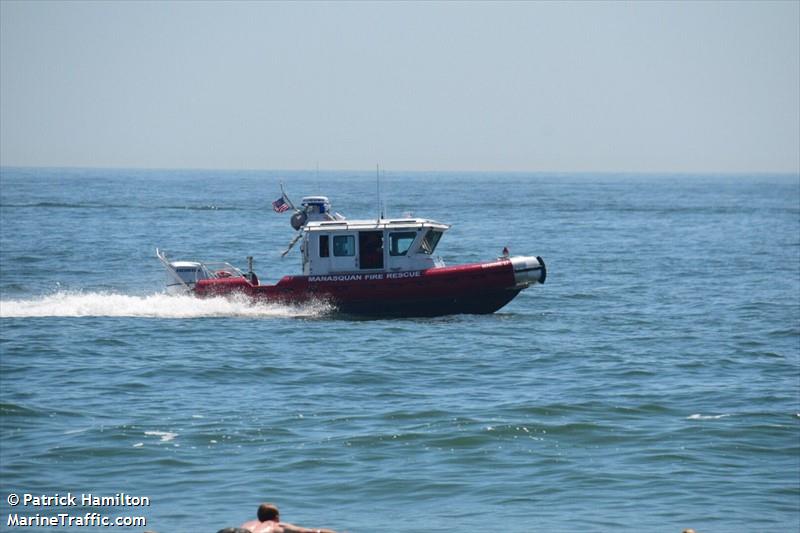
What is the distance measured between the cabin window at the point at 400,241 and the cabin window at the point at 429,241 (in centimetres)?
34

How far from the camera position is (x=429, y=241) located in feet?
95.0

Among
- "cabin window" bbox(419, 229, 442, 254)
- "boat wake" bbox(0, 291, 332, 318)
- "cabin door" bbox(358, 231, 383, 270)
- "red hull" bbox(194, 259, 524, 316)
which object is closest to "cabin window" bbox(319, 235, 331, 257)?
"red hull" bbox(194, 259, 524, 316)

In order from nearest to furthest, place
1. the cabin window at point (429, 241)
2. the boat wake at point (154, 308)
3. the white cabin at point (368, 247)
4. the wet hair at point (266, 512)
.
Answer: the wet hair at point (266, 512) < the white cabin at point (368, 247) < the cabin window at point (429, 241) < the boat wake at point (154, 308)

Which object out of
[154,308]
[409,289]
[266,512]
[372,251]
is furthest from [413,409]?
[154,308]

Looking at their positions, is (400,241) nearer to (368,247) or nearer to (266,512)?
(368,247)

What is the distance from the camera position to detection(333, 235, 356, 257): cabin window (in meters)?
28.5

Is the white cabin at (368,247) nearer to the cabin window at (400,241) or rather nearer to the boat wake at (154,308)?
the cabin window at (400,241)

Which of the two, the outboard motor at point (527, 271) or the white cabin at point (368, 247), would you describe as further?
the white cabin at point (368, 247)

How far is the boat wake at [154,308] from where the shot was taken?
29250 mm

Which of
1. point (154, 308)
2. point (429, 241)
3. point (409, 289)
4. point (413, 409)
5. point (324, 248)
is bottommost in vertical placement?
point (413, 409)

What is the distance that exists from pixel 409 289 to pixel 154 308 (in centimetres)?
734

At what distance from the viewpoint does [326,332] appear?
27594 millimetres

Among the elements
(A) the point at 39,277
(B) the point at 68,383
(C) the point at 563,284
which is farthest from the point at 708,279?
(B) the point at 68,383

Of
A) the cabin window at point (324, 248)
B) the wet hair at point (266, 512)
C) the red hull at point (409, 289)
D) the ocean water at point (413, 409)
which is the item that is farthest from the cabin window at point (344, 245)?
the wet hair at point (266, 512)
